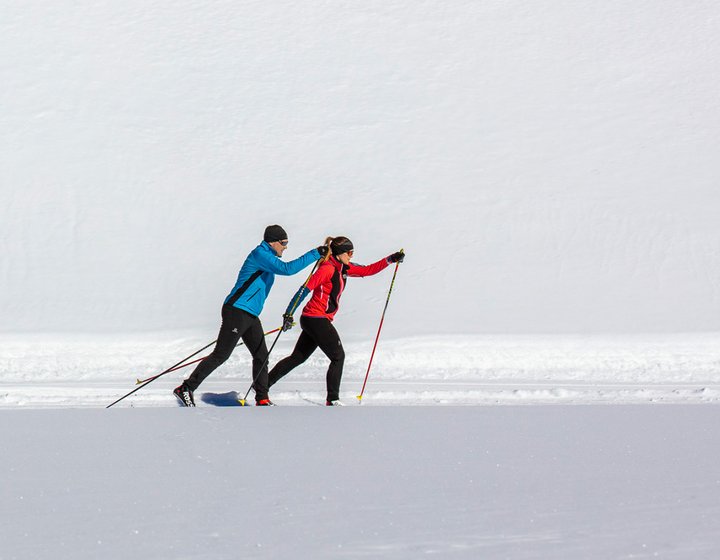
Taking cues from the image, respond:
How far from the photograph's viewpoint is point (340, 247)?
6555 mm

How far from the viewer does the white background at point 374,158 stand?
10680mm

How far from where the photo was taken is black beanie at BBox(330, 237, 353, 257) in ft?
21.5

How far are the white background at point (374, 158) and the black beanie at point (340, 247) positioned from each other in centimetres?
317

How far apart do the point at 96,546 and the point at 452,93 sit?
44.6 ft

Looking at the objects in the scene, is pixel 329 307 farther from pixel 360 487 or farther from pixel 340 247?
pixel 360 487

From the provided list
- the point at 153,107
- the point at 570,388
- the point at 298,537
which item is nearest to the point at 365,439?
the point at 298,537

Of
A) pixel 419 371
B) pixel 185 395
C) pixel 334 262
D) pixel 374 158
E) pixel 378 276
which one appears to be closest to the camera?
pixel 185 395

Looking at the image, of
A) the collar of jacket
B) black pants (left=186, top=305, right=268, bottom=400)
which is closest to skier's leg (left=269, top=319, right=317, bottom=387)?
black pants (left=186, top=305, right=268, bottom=400)

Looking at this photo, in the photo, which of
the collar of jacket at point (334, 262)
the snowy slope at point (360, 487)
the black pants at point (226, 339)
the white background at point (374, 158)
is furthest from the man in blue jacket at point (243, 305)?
the white background at point (374, 158)

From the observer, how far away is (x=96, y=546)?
9.22 ft

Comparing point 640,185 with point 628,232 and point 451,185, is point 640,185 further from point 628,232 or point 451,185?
point 451,185

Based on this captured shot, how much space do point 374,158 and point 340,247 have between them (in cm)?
778

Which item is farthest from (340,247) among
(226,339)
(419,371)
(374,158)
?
(374,158)

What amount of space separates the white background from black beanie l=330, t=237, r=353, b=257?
3.17 meters
